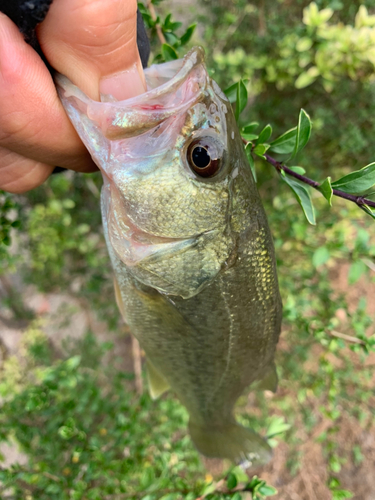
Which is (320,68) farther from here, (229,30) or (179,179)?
(179,179)

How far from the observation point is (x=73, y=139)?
875mm

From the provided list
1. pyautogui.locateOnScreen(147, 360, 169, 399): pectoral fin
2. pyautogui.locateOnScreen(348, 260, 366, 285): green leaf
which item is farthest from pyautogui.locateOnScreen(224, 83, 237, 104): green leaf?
pyautogui.locateOnScreen(147, 360, 169, 399): pectoral fin

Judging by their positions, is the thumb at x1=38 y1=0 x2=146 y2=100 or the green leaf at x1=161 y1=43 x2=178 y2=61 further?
the green leaf at x1=161 y1=43 x2=178 y2=61

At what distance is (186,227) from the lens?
3.03ft

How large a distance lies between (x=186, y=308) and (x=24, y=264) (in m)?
2.30

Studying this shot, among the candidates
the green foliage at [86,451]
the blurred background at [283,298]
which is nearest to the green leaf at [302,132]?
the blurred background at [283,298]

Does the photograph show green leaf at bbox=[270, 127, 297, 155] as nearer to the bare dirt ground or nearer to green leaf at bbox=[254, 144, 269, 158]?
green leaf at bbox=[254, 144, 269, 158]

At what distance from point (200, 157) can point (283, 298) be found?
78.6 inches

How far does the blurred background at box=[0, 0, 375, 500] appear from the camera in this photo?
1.42m

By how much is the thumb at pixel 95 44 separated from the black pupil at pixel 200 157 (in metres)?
0.21

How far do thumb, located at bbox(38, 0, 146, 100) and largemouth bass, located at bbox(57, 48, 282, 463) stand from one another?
44mm

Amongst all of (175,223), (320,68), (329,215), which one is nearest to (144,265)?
(175,223)

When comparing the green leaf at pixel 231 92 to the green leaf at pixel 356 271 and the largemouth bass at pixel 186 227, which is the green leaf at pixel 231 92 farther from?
the green leaf at pixel 356 271

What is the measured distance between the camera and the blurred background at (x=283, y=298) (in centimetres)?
142
